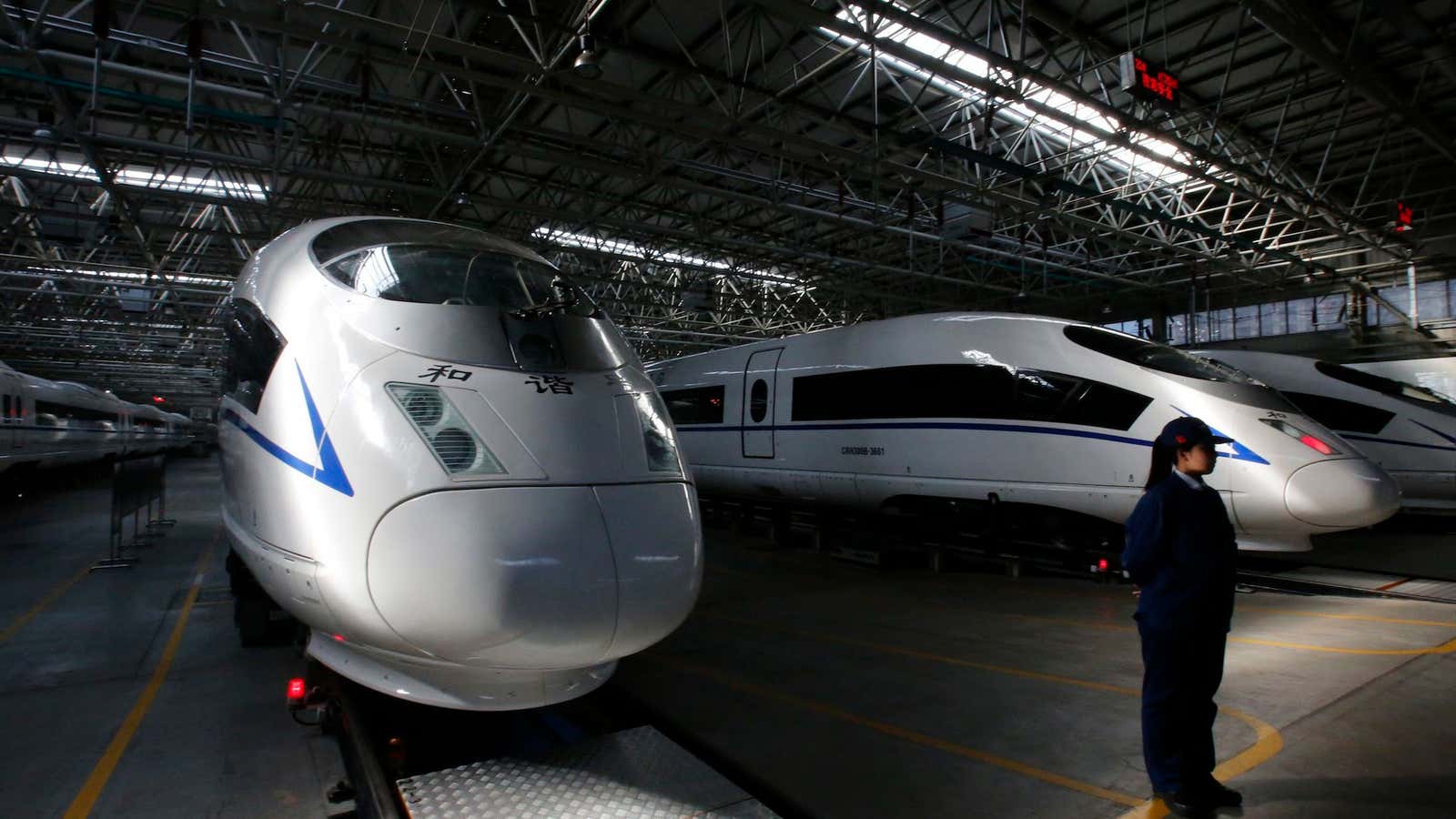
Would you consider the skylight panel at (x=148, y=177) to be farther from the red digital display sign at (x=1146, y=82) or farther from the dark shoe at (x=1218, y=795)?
the dark shoe at (x=1218, y=795)

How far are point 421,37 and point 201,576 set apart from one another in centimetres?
694

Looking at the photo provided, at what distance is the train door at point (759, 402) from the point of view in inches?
446

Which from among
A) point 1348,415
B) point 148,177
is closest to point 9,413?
point 148,177

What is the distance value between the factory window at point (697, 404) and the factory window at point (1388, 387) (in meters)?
9.30

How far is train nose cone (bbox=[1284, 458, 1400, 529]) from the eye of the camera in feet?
22.3

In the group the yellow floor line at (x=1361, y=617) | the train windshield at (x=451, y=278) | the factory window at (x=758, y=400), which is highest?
the train windshield at (x=451, y=278)

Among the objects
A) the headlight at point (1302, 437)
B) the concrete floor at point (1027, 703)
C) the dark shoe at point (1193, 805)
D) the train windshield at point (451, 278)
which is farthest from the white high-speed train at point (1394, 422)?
the train windshield at point (451, 278)

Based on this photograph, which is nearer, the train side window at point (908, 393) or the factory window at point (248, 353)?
the factory window at point (248, 353)

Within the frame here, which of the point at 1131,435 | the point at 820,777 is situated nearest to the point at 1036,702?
the point at 820,777

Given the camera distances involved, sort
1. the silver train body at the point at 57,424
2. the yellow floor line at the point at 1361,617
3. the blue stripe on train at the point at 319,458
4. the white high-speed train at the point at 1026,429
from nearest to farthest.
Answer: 1. the blue stripe on train at the point at 319,458
2. the yellow floor line at the point at 1361,617
3. the white high-speed train at the point at 1026,429
4. the silver train body at the point at 57,424

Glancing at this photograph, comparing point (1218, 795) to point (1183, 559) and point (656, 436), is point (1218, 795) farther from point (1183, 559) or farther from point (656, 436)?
point (656, 436)

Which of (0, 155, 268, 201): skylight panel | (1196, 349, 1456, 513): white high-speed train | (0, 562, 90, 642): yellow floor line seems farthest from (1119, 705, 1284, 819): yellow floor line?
(0, 155, 268, 201): skylight panel

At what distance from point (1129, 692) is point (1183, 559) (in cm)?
207

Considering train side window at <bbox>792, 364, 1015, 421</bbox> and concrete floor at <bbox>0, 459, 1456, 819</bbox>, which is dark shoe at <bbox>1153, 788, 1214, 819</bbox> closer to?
concrete floor at <bbox>0, 459, 1456, 819</bbox>
